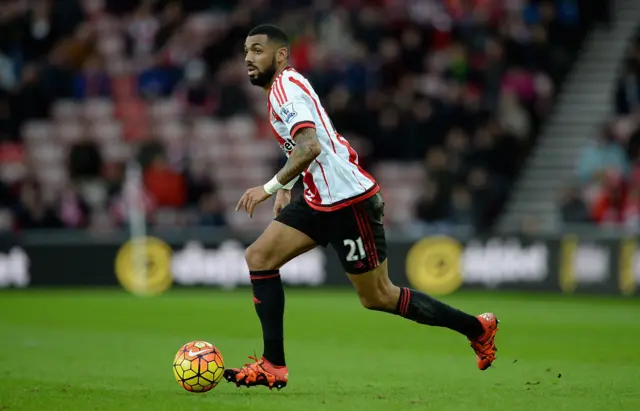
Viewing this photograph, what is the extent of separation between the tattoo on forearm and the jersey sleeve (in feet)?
0.16

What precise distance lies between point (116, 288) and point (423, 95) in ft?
21.0

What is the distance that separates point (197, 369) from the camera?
7.94 m

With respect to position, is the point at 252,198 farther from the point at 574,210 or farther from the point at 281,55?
the point at 574,210

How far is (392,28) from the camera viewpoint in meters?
22.1

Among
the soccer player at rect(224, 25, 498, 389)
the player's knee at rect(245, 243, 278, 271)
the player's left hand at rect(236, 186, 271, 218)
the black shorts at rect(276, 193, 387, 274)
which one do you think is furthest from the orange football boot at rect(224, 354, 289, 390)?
the player's left hand at rect(236, 186, 271, 218)

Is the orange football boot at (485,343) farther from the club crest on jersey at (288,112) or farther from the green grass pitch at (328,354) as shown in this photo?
the club crest on jersey at (288,112)

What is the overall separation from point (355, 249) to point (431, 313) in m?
0.75

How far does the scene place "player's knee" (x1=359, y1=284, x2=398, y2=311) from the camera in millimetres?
8203

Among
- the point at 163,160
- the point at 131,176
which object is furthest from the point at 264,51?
the point at 163,160

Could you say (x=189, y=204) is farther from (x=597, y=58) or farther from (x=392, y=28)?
(x=597, y=58)

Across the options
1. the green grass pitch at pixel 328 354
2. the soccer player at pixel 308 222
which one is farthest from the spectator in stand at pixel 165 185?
the soccer player at pixel 308 222

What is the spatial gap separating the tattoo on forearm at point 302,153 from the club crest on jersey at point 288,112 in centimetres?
12

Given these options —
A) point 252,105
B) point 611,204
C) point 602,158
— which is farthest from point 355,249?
point 252,105

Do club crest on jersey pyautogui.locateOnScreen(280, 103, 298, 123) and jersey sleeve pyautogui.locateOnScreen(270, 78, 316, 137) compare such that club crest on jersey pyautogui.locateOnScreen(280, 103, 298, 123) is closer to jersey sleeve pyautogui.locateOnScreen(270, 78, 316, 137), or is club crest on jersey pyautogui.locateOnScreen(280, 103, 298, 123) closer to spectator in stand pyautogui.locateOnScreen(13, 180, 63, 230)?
jersey sleeve pyautogui.locateOnScreen(270, 78, 316, 137)
